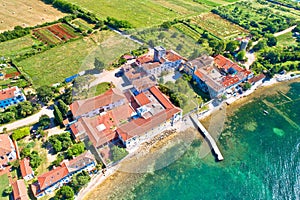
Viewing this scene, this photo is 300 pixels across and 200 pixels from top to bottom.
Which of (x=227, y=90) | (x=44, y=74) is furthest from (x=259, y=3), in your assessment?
(x=44, y=74)

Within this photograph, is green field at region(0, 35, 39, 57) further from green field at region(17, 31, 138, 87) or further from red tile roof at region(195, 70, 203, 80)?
red tile roof at region(195, 70, 203, 80)

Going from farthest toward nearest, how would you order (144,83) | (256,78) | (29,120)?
(256,78) < (144,83) < (29,120)

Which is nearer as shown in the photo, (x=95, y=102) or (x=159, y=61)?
(x=95, y=102)

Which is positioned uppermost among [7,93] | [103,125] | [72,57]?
[72,57]

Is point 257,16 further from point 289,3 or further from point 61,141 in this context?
point 61,141

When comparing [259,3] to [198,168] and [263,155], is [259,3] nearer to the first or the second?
[263,155]

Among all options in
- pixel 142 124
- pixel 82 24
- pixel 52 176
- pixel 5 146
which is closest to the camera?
pixel 52 176

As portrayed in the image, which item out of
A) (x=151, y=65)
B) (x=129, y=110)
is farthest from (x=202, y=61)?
(x=129, y=110)

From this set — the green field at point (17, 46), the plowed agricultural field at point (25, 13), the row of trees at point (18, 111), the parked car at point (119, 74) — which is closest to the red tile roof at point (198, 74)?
the parked car at point (119, 74)
